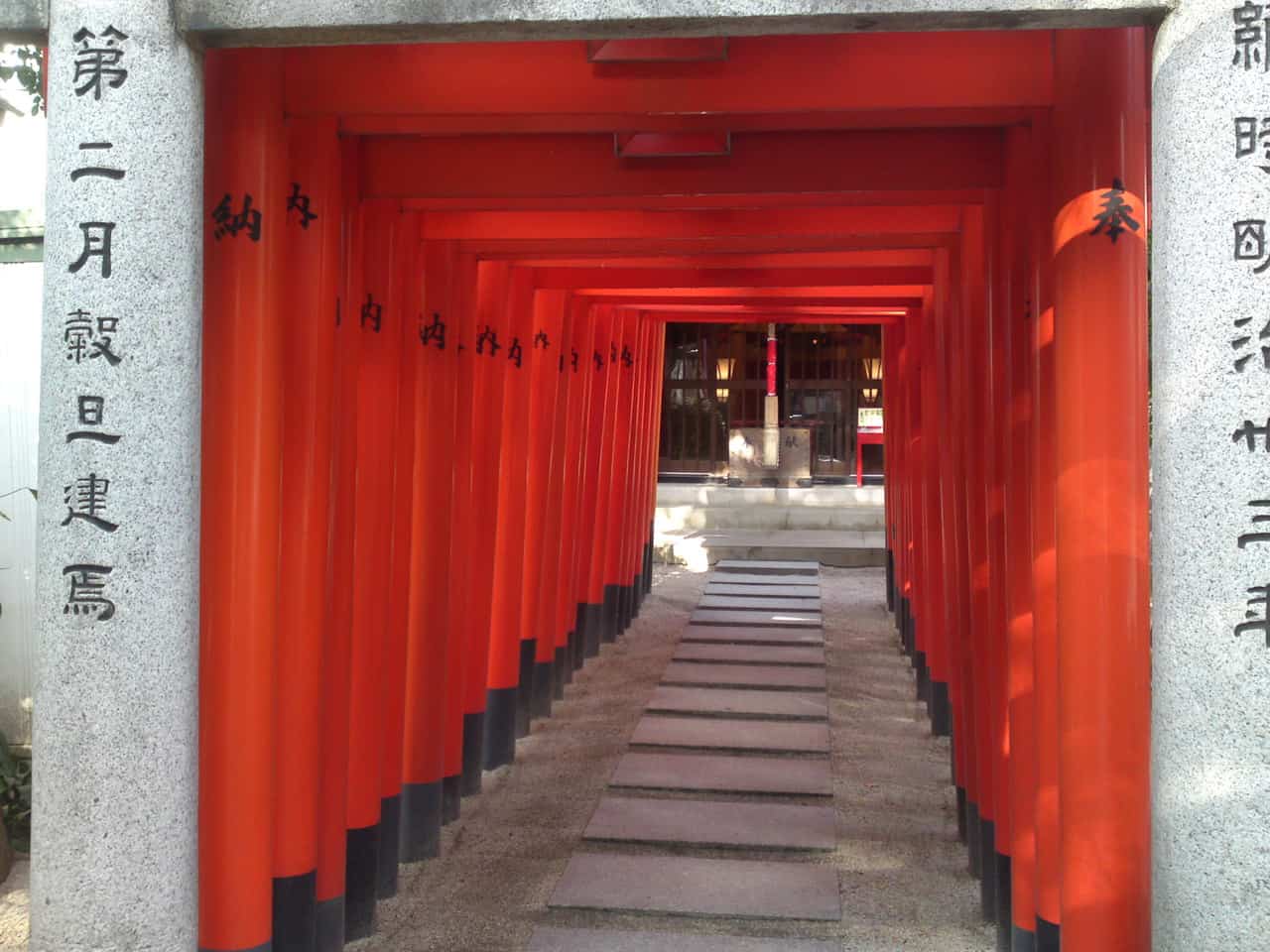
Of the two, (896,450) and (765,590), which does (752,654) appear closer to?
(896,450)

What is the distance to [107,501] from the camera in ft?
10.2

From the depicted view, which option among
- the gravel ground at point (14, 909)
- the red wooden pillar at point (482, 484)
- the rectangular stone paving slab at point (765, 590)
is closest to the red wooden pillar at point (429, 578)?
the red wooden pillar at point (482, 484)

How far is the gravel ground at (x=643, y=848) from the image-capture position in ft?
16.8

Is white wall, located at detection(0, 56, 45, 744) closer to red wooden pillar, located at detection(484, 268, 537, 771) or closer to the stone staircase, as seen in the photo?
red wooden pillar, located at detection(484, 268, 537, 771)

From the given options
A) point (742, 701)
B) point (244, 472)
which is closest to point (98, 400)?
point (244, 472)

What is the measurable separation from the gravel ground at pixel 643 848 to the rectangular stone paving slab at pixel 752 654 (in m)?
0.34

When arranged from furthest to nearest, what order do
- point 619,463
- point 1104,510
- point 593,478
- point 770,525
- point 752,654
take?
1. point 770,525
2. point 619,463
3. point 752,654
4. point 593,478
5. point 1104,510

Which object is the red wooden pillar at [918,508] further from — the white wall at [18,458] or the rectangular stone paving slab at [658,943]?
the white wall at [18,458]

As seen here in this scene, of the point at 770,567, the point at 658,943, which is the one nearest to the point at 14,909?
the point at 658,943

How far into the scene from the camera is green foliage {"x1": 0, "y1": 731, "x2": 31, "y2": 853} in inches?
249

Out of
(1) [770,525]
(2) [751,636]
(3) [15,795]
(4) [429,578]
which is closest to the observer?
(4) [429,578]

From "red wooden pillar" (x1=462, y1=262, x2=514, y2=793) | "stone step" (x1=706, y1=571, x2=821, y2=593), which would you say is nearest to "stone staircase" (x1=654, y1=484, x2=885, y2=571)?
"stone step" (x1=706, y1=571, x2=821, y2=593)

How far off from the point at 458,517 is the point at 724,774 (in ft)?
7.20

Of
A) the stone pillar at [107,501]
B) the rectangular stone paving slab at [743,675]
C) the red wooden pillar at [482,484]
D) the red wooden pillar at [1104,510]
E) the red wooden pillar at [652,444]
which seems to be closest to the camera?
the stone pillar at [107,501]
